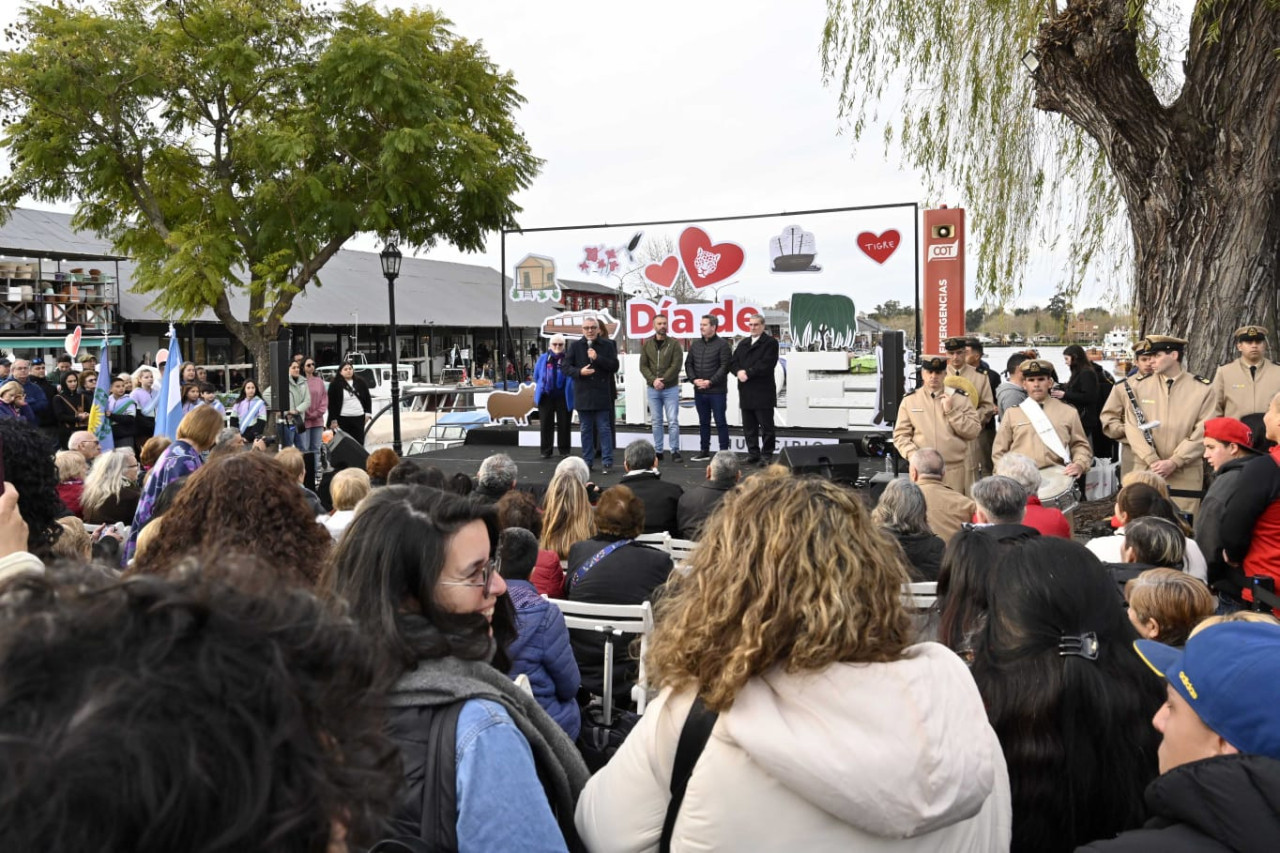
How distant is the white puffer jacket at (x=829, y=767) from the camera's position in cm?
149

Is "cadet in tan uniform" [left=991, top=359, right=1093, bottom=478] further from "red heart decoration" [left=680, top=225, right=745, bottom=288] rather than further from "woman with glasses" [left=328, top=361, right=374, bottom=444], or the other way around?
"woman with glasses" [left=328, top=361, right=374, bottom=444]

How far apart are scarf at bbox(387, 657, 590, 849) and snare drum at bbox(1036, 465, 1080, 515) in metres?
6.31

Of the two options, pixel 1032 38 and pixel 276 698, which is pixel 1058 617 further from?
pixel 1032 38

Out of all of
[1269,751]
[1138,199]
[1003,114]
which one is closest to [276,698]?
[1269,751]

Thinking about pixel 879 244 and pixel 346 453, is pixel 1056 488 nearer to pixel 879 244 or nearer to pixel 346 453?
pixel 879 244

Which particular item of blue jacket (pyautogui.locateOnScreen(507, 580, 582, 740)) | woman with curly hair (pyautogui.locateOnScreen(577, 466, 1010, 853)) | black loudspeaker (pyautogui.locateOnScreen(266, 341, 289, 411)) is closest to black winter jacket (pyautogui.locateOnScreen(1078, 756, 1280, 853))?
woman with curly hair (pyautogui.locateOnScreen(577, 466, 1010, 853))

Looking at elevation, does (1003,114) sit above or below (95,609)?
above

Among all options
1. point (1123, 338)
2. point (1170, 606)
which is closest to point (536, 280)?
point (1123, 338)

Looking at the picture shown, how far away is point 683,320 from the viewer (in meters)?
14.7

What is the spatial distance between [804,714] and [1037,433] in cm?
661

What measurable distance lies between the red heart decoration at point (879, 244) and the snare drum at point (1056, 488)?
6.26 metres

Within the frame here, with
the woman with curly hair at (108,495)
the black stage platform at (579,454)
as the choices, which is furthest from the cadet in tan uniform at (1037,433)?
the woman with curly hair at (108,495)

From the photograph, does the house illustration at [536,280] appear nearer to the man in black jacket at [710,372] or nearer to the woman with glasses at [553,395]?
the woman with glasses at [553,395]

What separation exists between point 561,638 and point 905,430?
6.11 metres
